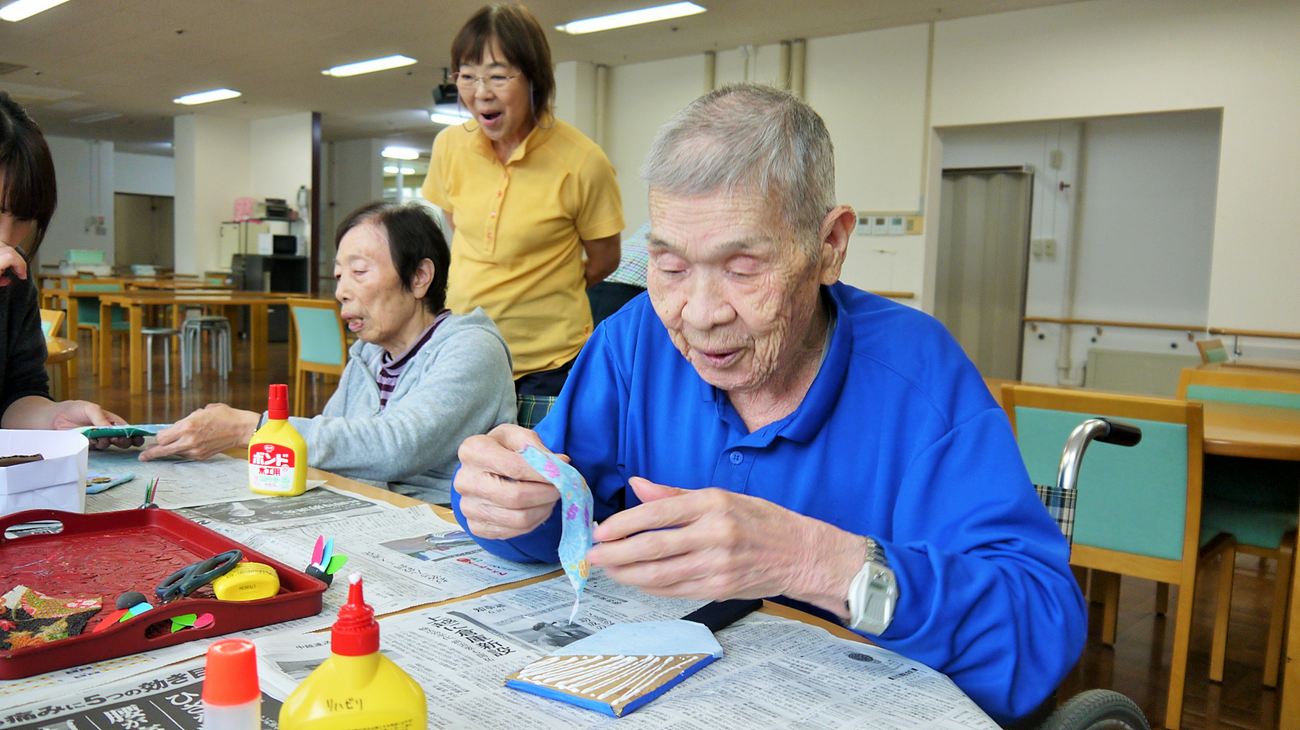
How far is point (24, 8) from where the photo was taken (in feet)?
25.8

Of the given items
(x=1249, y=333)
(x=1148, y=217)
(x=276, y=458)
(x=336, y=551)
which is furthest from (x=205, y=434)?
(x=1148, y=217)

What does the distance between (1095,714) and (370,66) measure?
999 cm

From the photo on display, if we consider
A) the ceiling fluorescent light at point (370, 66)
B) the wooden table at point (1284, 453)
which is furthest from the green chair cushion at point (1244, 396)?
the ceiling fluorescent light at point (370, 66)

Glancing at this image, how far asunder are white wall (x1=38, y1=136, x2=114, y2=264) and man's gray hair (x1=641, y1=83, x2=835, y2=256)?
18.5 metres

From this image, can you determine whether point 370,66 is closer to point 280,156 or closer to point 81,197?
point 280,156

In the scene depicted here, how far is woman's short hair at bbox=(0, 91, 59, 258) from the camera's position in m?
1.62

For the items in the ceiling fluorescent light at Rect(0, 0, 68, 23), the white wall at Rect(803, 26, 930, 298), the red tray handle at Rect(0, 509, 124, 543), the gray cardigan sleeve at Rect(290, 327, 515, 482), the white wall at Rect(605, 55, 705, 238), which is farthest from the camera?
the white wall at Rect(605, 55, 705, 238)

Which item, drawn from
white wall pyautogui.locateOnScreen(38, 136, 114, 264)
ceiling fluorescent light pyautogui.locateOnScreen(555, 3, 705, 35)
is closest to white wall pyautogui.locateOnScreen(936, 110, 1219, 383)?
ceiling fluorescent light pyautogui.locateOnScreen(555, 3, 705, 35)

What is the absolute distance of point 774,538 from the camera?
2.56ft

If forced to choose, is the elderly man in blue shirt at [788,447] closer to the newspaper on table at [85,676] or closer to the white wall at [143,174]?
the newspaper on table at [85,676]

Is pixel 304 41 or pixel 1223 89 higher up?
pixel 304 41

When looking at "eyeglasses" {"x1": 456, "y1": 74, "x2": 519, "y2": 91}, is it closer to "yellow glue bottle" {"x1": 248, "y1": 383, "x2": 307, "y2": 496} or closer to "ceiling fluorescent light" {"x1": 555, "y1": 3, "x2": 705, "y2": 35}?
"yellow glue bottle" {"x1": 248, "y1": 383, "x2": 307, "y2": 496}

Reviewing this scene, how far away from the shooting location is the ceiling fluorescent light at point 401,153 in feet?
50.8

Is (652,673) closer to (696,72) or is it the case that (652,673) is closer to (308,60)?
(696,72)
